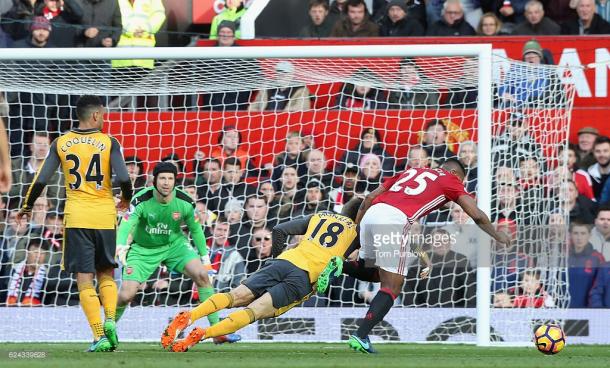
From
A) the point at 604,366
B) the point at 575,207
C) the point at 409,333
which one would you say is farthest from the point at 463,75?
the point at 604,366

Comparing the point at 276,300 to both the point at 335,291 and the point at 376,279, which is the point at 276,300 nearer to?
the point at 376,279

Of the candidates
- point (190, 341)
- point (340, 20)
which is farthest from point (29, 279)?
point (340, 20)

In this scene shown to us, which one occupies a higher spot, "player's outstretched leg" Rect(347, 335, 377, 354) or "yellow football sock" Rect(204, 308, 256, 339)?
"yellow football sock" Rect(204, 308, 256, 339)

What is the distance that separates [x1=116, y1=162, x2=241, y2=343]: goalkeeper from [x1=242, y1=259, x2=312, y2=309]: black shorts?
1.60 meters

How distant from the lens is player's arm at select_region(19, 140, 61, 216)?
9.88m

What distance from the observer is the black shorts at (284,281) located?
9.78 meters

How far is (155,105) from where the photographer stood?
14.4 metres

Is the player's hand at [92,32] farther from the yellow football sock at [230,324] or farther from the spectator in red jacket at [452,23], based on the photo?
the yellow football sock at [230,324]

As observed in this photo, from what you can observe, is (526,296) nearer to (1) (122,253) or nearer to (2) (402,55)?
(2) (402,55)

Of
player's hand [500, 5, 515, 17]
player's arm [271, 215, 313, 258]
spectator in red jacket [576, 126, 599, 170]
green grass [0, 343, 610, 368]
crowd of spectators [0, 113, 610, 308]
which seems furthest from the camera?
player's hand [500, 5, 515, 17]

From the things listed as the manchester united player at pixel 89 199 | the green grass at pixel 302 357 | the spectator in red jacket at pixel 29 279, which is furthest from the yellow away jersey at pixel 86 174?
the spectator in red jacket at pixel 29 279

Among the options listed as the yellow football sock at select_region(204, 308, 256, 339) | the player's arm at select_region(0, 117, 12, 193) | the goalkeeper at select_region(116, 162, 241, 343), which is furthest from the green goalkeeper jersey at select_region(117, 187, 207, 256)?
the player's arm at select_region(0, 117, 12, 193)

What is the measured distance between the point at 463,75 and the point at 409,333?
2.72 meters

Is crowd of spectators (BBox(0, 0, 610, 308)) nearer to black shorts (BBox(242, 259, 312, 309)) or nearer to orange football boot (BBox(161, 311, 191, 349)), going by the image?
black shorts (BBox(242, 259, 312, 309))
